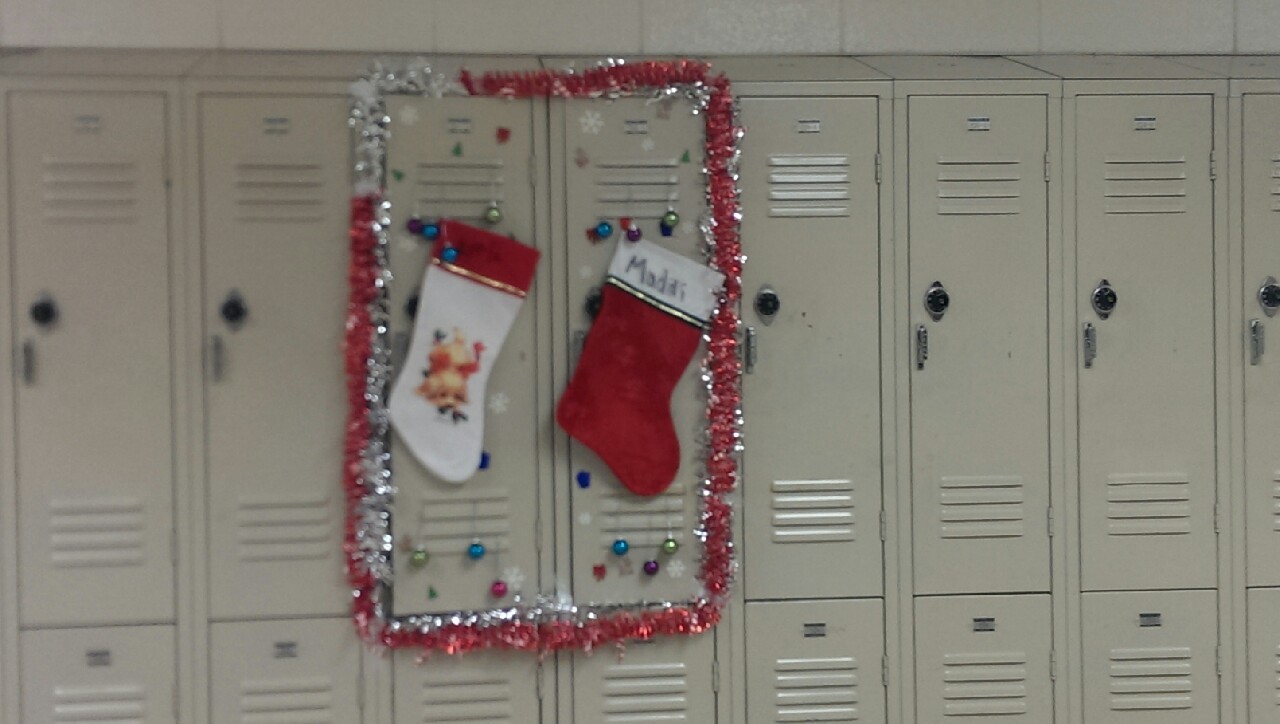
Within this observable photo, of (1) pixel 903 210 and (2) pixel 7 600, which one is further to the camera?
(1) pixel 903 210

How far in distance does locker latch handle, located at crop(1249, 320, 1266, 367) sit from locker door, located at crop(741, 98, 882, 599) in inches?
36.6

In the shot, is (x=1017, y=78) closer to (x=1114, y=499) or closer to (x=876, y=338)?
(x=876, y=338)

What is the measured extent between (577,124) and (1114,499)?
1586mm

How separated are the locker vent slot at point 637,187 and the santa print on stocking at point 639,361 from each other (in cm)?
8

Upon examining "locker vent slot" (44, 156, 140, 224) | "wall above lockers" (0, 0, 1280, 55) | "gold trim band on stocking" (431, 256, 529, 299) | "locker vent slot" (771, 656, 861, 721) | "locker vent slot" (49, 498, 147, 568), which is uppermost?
"wall above lockers" (0, 0, 1280, 55)

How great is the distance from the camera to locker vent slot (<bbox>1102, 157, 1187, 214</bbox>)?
92.0 inches

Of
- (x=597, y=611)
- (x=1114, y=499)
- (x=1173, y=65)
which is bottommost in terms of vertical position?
(x=597, y=611)

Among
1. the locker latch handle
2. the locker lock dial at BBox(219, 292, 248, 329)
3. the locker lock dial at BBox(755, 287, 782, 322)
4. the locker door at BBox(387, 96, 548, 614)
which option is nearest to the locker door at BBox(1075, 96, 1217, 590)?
the locker latch handle

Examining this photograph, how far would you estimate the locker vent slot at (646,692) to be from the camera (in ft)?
7.53

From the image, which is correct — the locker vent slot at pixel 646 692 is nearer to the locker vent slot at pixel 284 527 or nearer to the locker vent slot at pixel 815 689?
the locker vent slot at pixel 815 689

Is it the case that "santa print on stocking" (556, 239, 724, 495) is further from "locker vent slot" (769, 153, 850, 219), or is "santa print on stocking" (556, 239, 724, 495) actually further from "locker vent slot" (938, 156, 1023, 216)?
"locker vent slot" (938, 156, 1023, 216)

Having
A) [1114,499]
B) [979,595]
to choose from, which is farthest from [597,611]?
[1114,499]

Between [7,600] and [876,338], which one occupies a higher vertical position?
[876,338]

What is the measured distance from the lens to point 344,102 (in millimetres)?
2213
